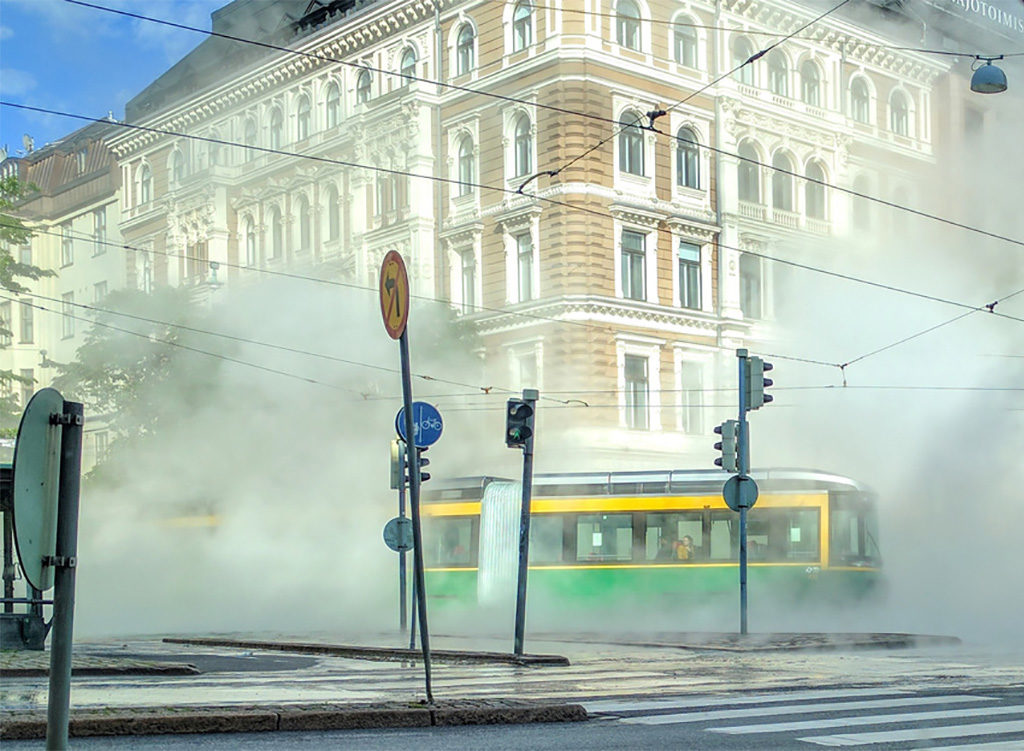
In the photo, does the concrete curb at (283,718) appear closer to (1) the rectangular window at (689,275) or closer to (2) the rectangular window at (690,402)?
(2) the rectangular window at (690,402)

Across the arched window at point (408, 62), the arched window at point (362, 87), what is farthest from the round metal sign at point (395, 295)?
the arched window at point (408, 62)

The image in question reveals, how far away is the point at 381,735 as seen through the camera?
7402 millimetres

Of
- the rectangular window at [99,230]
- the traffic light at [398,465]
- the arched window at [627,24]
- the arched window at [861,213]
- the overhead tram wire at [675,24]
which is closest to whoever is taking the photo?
the traffic light at [398,465]

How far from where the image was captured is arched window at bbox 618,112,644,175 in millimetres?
31250

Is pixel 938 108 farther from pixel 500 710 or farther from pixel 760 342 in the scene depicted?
pixel 500 710

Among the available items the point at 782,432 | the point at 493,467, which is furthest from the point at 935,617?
the point at 493,467

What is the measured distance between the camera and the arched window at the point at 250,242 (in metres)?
34.3

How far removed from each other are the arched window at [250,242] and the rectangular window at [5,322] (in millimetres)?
5512

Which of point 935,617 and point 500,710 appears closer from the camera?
point 500,710

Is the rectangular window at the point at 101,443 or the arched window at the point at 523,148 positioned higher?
the arched window at the point at 523,148

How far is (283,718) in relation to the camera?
754 cm

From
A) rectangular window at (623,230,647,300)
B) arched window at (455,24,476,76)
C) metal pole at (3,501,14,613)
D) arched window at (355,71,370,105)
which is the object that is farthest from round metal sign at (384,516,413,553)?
arched window at (455,24,476,76)

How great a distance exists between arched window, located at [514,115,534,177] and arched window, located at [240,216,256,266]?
6.91m

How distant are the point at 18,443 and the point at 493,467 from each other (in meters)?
25.0
